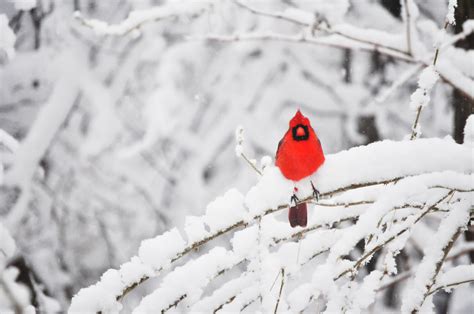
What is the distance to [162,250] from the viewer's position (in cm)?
136

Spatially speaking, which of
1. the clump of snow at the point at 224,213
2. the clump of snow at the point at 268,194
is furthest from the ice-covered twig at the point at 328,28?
the clump of snow at the point at 224,213

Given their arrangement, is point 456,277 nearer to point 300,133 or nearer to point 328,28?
point 300,133

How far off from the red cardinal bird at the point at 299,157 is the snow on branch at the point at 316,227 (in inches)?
2.6

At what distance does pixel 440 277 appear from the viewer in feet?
5.11

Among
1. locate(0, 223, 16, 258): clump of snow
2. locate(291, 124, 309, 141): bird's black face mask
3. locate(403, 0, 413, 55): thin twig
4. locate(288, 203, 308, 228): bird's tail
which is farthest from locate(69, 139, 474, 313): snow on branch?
locate(403, 0, 413, 55): thin twig

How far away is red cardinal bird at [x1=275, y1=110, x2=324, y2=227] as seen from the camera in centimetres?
156

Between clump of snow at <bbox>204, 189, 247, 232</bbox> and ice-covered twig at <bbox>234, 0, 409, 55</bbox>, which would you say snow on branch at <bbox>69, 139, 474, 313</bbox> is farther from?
ice-covered twig at <bbox>234, 0, 409, 55</bbox>

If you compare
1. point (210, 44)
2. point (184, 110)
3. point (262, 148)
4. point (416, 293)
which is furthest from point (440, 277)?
point (210, 44)

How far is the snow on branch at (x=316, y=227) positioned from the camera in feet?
4.12

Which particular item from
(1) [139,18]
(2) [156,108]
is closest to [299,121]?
(1) [139,18]

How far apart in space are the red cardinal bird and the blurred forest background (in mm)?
1891

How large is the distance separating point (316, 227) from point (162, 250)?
52cm

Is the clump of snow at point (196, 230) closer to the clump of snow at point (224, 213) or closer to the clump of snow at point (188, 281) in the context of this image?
the clump of snow at point (224, 213)

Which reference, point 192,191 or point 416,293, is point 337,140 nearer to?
point 192,191
